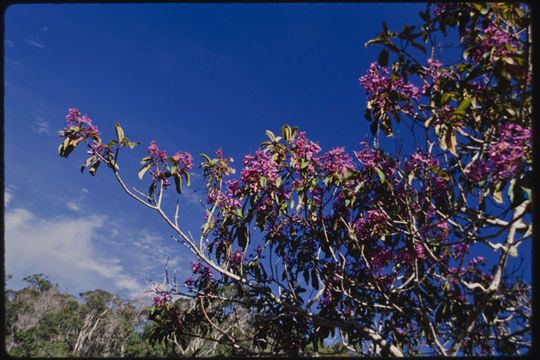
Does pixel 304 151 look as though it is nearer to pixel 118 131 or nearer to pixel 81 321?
pixel 118 131

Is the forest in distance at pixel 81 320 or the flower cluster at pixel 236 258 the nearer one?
the flower cluster at pixel 236 258

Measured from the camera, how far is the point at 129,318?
91.5 feet

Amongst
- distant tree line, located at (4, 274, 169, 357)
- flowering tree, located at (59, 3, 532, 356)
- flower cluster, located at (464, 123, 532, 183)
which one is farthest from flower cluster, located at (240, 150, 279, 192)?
distant tree line, located at (4, 274, 169, 357)

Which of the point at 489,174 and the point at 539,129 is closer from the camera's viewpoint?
the point at 539,129

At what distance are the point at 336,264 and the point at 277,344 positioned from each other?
928 mm

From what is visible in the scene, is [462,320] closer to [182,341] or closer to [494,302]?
[494,302]

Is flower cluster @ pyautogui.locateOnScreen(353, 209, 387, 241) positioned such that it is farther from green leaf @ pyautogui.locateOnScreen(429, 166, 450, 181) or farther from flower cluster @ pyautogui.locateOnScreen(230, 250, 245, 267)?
flower cluster @ pyautogui.locateOnScreen(230, 250, 245, 267)

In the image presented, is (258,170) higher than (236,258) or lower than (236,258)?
higher

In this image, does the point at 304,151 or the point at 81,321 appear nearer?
the point at 304,151

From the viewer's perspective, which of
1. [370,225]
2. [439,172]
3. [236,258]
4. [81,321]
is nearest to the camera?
[439,172]

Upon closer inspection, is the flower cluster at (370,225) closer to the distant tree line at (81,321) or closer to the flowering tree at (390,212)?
the flowering tree at (390,212)

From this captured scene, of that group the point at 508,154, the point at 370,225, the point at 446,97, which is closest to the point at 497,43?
the point at 446,97

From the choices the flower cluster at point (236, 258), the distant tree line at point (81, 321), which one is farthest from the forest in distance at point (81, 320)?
the flower cluster at point (236, 258)

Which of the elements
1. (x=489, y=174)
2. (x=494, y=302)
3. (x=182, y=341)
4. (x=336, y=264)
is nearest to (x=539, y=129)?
(x=489, y=174)
